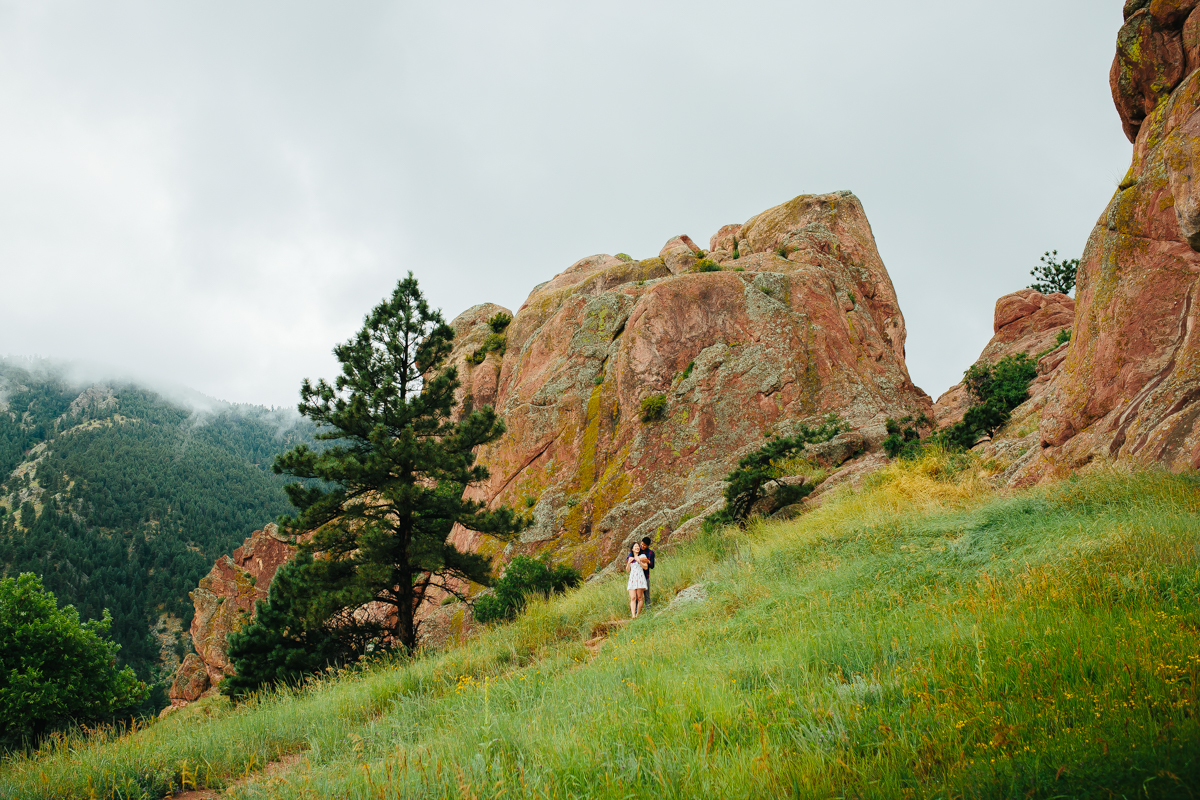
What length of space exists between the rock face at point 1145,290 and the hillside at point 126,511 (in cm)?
9993

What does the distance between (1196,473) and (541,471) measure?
70.8 ft

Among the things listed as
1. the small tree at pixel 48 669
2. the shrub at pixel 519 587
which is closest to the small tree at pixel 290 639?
the shrub at pixel 519 587

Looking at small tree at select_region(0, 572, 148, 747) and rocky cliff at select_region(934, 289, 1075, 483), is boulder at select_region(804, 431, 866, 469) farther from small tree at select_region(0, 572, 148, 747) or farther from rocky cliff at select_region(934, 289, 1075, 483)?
small tree at select_region(0, 572, 148, 747)

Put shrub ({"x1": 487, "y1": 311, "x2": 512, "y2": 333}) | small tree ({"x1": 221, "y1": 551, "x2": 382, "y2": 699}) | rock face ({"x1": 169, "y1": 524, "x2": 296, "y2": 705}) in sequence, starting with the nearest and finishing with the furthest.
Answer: small tree ({"x1": 221, "y1": 551, "x2": 382, "y2": 699}), rock face ({"x1": 169, "y1": 524, "x2": 296, "y2": 705}), shrub ({"x1": 487, "y1": 311, "x2": 512, "y2": 333})

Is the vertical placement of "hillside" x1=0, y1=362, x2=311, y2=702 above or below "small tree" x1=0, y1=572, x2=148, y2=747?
above

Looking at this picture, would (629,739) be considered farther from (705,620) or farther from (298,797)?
(705,620)

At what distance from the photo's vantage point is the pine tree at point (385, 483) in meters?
16.3

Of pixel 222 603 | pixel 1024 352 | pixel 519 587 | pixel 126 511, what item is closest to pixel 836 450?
pixel 519 587

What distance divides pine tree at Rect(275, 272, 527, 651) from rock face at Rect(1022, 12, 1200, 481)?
47.3ft

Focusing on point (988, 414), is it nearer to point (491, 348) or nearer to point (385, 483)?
point (385, 483)

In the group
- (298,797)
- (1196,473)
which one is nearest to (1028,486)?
(1196,473)

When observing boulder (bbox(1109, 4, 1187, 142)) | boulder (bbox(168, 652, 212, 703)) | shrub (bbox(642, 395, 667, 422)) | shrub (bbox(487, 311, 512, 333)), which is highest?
shrub (bbox(487, 311, 512, 333))

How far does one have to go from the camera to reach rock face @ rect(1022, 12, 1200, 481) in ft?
30.2

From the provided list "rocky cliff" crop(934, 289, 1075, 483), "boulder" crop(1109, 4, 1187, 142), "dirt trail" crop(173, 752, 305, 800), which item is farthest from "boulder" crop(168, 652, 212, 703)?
"boulder" crop(1109, 4, 1187, 142)
